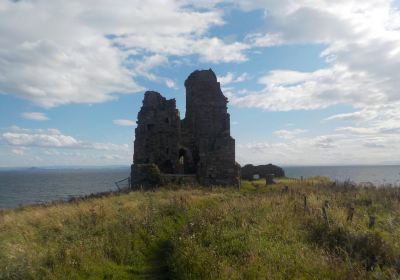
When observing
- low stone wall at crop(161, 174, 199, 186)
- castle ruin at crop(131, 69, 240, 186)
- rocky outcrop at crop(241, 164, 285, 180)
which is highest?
castle ruin at crop(131, 69, 240, 186)

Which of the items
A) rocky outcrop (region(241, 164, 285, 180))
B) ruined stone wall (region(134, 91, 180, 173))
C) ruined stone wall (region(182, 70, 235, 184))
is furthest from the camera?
rocky outcrop (region(241, 164, 285, 180))

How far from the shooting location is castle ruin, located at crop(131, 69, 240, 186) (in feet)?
109

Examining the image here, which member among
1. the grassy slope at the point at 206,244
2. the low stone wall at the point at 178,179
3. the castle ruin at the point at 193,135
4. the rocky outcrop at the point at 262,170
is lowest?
the grassy slope at the point at 206,244

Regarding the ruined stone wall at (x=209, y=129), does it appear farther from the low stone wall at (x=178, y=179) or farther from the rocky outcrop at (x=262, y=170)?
the rocky outcrop at (x=262, y=170)

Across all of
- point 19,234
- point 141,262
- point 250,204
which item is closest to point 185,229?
point 141,262

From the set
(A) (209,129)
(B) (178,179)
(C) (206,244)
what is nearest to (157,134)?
(A) (209,129)

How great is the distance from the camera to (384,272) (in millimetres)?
8641

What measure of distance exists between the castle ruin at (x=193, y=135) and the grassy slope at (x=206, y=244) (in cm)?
1638

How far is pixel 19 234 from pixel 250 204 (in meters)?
9.25

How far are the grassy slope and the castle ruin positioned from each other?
1638cm

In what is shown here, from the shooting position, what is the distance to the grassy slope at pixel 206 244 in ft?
29.3

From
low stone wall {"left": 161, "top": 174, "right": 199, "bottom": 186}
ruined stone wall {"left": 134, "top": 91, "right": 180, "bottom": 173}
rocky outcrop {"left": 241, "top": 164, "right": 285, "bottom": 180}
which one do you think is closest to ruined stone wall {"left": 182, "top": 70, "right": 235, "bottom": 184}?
low stone wall {"left": 161, "top": 174, "right": 199, "bottom": 186}

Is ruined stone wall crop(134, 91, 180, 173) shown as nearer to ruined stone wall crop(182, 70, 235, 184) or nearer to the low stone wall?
A: ruined stone wall crop(182, 70, 235, 184)

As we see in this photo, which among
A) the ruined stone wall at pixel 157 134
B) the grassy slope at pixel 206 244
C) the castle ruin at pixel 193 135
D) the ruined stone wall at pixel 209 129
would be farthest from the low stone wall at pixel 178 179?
the grassy slope at pixel 206 244
